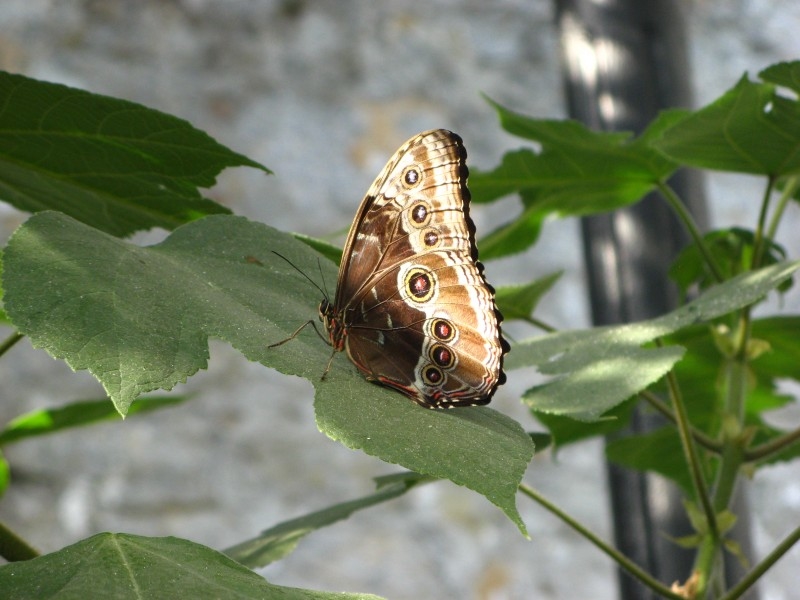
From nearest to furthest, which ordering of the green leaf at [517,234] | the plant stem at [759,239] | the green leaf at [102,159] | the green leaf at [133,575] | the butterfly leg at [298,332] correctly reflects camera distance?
the green leaf at [133,575]
the butterfly leg at [298,332]
the green leaf at [102,159]
the plant stem at [759,239]
the green leaf at [517,234]

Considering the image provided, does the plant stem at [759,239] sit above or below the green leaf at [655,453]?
above

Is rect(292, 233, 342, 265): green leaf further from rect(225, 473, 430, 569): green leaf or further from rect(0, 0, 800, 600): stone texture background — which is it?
rect(0, 0, 800, 600): stone texture background

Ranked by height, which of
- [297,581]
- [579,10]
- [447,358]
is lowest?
[297,581]

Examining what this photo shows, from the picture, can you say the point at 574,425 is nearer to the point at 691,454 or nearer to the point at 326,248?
the point at 691,454

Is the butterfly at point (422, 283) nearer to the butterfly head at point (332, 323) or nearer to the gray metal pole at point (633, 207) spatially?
the butterfly head at point (332, 323)

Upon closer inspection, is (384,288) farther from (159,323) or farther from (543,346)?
(159,323)

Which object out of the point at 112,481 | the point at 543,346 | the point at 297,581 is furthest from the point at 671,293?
the point at 112,481

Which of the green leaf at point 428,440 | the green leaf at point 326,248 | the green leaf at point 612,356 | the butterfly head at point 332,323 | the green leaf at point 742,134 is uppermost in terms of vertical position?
the green leaf at point 742,134

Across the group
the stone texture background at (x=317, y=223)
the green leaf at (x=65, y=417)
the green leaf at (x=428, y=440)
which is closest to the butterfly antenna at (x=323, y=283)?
the green leaf at (x=428, y=440)

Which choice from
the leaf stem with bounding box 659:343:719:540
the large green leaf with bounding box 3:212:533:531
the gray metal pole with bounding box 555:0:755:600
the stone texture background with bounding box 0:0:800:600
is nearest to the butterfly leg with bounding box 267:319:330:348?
the large green leaf with bounding box 3:212:533:531
